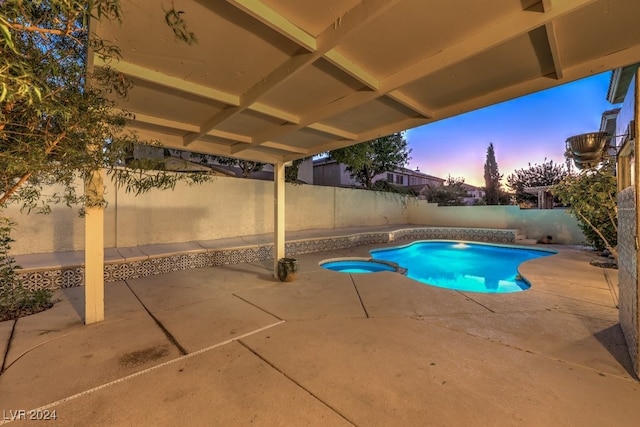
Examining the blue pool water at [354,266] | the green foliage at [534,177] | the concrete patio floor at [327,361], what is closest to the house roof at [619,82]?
the concrete patio floor at [327,361]

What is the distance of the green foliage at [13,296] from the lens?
320 cm

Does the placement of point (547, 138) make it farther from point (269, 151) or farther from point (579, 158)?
point (269, 151)

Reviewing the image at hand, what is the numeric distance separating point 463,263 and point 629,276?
22.2 ft

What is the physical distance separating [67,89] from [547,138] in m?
22.3

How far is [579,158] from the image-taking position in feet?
14.9

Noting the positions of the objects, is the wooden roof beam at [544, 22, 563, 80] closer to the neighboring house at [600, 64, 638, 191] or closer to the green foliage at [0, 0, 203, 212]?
the neighboring house at [600, 64, 638, 191]

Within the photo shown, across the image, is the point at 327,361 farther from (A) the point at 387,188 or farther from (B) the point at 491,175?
(B) the point at 491,175

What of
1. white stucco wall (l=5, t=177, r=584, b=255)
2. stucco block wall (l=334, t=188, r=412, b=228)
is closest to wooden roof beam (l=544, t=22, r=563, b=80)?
white stucco wall (l=5, t=177, r=584, b=255)

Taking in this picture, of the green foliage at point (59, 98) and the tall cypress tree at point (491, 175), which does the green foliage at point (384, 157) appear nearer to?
the tall cypress tree at point (491, 175)

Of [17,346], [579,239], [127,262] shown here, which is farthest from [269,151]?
[579,239]

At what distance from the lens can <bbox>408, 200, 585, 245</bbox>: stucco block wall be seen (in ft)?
33.2

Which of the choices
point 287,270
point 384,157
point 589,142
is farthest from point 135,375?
point 384,157

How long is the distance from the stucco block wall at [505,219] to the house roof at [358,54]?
10474mm

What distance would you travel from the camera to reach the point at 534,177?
16.8m
